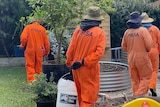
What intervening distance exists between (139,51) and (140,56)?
9 centimetres

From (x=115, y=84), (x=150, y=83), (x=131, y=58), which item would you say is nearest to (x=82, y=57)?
(x=131, y=58)

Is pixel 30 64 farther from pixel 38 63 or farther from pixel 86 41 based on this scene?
pixel 86 41

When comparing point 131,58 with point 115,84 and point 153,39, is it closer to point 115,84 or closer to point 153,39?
point 153,39

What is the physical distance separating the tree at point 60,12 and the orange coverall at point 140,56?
5.30 ft

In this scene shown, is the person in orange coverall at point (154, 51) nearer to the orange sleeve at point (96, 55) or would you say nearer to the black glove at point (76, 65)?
the orange sleeve at point (96, 55)

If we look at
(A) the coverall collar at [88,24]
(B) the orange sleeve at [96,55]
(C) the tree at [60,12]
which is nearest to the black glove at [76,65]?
(B) the orange sleeve at [96,55]

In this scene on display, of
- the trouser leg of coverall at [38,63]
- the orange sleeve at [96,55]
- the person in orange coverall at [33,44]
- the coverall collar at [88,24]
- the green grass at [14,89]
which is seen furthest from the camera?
the trouser leg of coverall at [38,63]

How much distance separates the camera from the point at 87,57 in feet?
18.2

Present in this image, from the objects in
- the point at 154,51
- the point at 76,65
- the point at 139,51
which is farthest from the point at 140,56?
the point at 76,65

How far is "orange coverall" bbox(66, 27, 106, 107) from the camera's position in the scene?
5570 millimetres

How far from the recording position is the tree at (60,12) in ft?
26.2

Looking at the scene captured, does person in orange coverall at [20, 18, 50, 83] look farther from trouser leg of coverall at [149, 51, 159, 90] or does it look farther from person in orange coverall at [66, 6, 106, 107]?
person in orange coverall at [66, 6, 106, 107]

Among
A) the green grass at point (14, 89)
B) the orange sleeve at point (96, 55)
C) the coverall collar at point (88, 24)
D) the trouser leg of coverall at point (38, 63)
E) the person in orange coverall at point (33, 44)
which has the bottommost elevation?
the green grass at point (14, 89)

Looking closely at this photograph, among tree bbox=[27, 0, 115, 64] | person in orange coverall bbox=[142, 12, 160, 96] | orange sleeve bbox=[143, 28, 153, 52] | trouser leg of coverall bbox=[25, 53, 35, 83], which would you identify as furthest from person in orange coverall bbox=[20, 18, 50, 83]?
orange sleeve bbox=[143, 28, 153, 52]
